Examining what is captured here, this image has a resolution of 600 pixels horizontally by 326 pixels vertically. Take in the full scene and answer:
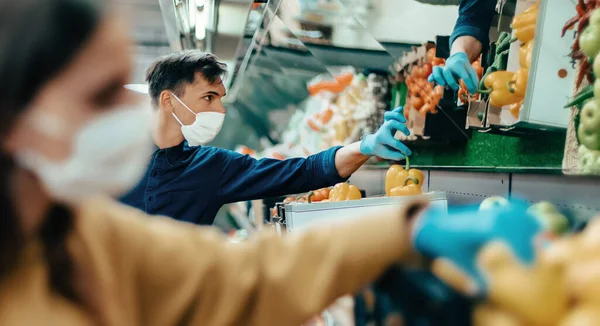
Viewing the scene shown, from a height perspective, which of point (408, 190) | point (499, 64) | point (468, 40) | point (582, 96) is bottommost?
point (408, 190)

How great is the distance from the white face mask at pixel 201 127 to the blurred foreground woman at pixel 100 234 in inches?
Result: 65.5

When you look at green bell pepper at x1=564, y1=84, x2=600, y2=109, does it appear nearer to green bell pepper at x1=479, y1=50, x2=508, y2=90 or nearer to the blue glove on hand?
green bell pepper at x1=479, y1=50, x2=508, y2=90

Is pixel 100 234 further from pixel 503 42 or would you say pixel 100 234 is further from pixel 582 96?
pixel 503 42

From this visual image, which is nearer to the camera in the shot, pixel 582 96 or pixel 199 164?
pixel 582 96

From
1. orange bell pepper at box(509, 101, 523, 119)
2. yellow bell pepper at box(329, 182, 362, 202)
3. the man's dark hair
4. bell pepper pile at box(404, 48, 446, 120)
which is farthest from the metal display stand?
yellow bell pepper at box(329, 182, 362, 202)

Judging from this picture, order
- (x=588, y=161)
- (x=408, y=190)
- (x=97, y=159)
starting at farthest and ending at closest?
(x=408, y=190) → (x=588, y=161) → (x=97, y=159)

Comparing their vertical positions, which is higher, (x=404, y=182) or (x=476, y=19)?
(x=476, y=19)

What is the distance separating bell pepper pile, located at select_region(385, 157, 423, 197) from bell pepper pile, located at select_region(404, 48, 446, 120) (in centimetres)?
32

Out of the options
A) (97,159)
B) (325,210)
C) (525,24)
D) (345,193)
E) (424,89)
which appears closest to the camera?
(97,159)

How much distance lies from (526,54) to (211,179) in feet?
4.92

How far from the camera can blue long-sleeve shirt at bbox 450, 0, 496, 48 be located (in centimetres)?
207

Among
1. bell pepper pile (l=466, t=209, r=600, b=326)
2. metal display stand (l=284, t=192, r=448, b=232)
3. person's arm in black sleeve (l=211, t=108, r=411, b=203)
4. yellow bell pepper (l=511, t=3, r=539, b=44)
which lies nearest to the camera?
Result: bell pepper pile (l=466, t=209, r=600, b=326)

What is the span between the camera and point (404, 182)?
2.71 meters

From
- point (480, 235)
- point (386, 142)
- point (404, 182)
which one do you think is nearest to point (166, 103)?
point (386, 142)
